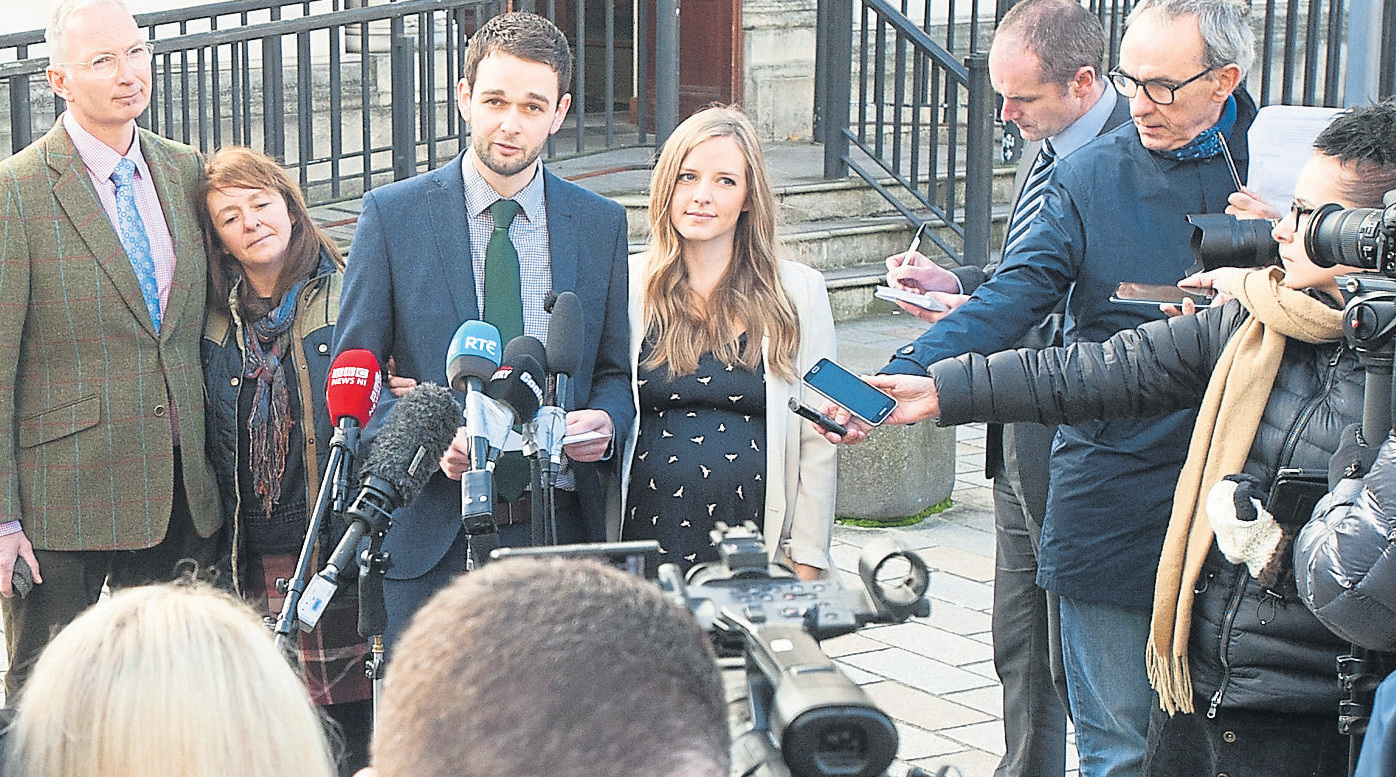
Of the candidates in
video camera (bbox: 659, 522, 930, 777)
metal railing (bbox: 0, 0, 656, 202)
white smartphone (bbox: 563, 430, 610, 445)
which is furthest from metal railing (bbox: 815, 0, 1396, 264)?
video camera (bbox: 659, 522, 930, 777)

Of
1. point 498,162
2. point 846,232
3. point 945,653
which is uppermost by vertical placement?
point 498,162

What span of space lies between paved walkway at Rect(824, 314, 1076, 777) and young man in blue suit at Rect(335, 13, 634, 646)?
0.92 metres

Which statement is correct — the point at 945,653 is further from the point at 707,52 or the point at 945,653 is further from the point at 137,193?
the point at 707,52

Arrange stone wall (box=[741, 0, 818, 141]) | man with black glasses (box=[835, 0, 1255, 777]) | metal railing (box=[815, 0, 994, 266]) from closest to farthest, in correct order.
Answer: man with black glasses (box=[835, 0, 1255, 777]) < metal railing (box=[815, 0, 994, 266]) < stone wall (box=[741, 0, 818, 141])

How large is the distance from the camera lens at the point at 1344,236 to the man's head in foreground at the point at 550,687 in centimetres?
167

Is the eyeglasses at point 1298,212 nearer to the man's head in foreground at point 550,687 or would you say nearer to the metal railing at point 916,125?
the man's head in foreground at point 550,687

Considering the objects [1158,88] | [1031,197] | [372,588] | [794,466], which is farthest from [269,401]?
[1158,88]

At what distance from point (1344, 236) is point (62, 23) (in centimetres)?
327

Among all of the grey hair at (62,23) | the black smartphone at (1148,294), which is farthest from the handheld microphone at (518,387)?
the grey hair at (62,23)

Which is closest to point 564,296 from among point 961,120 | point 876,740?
point 876,740

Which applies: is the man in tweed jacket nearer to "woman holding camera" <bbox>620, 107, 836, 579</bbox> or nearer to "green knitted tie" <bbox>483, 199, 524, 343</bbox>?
"green knitted tie" <bbox>483, 199, 524, 343</bbox>

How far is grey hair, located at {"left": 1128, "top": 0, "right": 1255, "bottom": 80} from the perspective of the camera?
3566 millimetres

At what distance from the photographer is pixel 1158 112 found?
3.59m

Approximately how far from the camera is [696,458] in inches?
146
